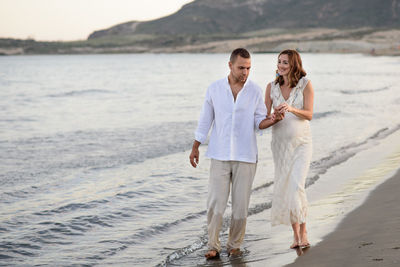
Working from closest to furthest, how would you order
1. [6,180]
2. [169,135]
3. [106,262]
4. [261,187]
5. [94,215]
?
[106,262] → [94,215] → [261,187] → [6,180] → [169,135]

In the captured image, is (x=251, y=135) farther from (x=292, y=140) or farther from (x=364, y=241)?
(x=364, y=241)

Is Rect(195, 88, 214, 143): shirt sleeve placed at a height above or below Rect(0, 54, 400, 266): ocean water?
above

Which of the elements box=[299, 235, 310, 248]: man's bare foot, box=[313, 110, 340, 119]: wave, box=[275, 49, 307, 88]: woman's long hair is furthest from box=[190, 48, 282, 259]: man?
box=[313, 110, 340, 119]: wave

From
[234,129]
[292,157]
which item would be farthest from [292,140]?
[234,129]

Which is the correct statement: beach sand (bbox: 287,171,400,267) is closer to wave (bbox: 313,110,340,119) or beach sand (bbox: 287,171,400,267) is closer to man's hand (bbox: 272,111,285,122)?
man's hand (bbox: 272,111,285,122)

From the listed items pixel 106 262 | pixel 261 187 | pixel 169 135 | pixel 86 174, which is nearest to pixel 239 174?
pixel 106 262

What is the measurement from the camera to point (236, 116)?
5250 mm

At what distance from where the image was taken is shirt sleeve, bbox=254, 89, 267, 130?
5.29m

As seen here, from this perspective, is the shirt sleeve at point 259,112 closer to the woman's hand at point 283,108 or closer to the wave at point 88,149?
the woman's hand at point 283,108

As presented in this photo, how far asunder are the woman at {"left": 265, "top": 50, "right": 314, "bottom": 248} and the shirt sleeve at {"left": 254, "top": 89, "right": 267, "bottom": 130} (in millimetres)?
134

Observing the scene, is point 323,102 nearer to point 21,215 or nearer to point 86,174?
point 86,174

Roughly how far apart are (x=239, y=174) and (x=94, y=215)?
367 cm

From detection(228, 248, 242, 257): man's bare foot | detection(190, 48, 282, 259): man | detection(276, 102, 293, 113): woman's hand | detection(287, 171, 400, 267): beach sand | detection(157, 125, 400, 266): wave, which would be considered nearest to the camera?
detection(287, 171, 400, 267): beach sand

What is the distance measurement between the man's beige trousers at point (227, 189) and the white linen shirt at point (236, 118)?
98 mm
